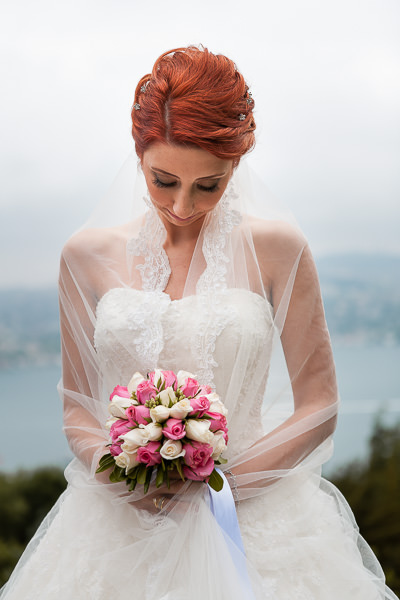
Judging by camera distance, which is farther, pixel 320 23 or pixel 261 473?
pixel 320 23

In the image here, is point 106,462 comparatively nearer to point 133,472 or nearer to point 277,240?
point 133,472

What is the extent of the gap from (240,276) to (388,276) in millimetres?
2207

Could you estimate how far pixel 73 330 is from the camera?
1793mm

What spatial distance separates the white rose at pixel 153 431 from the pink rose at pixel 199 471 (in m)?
0.10

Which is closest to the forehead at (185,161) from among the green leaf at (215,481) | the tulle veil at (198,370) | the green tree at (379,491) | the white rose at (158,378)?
the tulle veil at (198,370)

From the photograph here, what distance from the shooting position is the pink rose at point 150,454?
1.33 metres

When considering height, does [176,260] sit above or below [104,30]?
below

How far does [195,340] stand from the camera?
163 centimetres

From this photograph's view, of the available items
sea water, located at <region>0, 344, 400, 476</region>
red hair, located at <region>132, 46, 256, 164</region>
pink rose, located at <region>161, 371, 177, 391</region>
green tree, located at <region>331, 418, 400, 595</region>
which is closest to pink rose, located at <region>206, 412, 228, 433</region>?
pink rose, located at <region>161, 371, 177, 391</region>

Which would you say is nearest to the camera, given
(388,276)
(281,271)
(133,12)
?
(281,271)

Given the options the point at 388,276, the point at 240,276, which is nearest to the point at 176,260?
the point at 240,276

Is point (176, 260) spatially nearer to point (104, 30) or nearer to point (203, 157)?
point (203, 157)

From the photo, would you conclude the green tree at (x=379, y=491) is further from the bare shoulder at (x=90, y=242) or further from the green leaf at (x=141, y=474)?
the green leaf at (x=141, y=474)

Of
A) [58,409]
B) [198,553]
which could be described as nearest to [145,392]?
[198,553]
